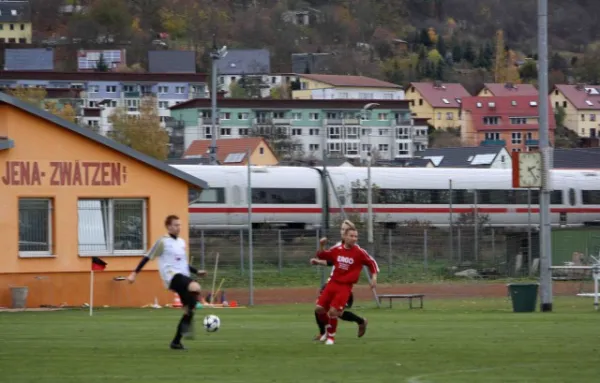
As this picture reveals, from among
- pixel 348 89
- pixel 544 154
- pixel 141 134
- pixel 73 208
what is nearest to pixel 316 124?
pixel 348 89

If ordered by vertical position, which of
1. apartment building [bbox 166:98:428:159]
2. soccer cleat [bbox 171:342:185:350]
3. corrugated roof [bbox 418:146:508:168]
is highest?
apartment building [bbox 166:98:428:159]

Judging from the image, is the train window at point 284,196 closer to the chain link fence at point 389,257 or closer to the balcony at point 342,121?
the chain link fence at point 389,257

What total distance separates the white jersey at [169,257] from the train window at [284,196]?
38.0 meters

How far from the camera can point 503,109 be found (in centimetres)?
15762

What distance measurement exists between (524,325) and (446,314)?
507 centimetres

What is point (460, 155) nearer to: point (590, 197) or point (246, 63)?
point (590, 197)

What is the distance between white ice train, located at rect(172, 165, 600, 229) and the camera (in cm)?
5519

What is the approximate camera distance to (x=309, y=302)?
3847cm

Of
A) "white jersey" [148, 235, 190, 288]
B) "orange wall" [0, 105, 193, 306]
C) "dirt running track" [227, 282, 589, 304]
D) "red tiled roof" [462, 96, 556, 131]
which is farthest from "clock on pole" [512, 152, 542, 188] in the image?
"red tiled roof" [462, 96, 556, 131]

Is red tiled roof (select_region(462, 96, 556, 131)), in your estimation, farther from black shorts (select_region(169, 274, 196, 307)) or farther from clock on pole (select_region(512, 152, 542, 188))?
black shorts (select_region(169, 274, 196, 307))

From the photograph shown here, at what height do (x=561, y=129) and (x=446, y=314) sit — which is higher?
(x=561, y=129)

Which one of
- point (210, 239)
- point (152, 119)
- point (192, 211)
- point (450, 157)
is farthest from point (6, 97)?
point (152, 119)

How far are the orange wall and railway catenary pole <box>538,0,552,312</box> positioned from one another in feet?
34.0

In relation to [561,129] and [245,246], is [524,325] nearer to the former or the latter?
[245,246]
